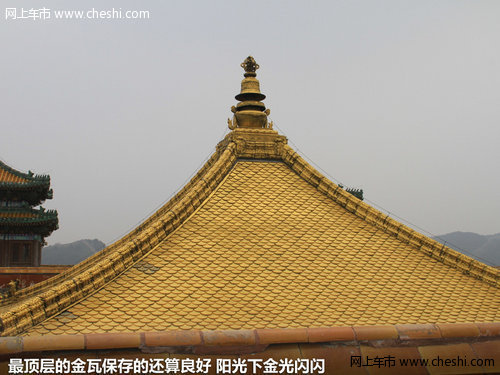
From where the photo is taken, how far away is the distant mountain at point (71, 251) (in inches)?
4072

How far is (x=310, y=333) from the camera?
6.28 m

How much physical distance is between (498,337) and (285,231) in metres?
3.34

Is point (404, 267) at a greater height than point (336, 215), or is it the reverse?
point (336, 215)

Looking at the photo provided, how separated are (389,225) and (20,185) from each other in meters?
18.4

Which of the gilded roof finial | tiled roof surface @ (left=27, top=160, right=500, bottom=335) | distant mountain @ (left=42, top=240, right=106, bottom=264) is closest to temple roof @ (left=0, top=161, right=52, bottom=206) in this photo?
the gilded roof finial

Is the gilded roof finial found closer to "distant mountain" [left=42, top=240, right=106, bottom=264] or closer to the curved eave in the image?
the curved eave

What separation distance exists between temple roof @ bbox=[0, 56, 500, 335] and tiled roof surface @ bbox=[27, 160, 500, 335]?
2 cm

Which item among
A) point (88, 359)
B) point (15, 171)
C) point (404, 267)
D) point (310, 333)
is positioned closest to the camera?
point (88, 359)

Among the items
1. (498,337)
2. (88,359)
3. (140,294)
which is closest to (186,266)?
(140,294)

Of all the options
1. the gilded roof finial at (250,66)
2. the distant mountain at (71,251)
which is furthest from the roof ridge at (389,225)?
the distant mountain at (71,251)

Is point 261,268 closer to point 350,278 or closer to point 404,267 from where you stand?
point 350,278

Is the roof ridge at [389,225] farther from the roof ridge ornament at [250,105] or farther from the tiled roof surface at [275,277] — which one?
the roof ridge ornament at [250,105]

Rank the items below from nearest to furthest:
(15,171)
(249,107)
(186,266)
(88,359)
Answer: (88,359), (186,266), (249,107), (15,171)

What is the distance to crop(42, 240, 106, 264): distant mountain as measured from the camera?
103m
